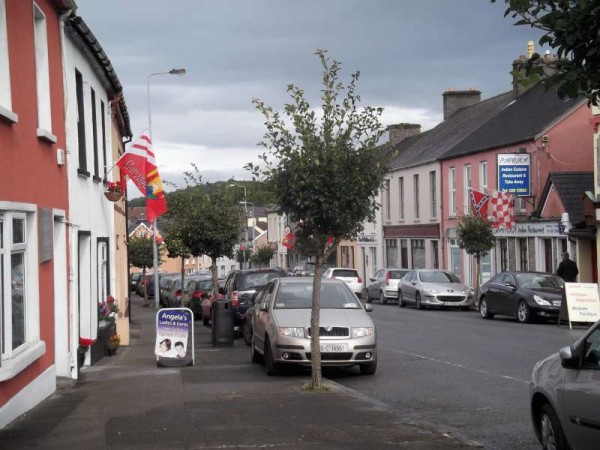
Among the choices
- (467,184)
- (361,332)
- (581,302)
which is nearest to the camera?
(361,332)

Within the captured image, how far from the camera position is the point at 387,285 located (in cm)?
3931

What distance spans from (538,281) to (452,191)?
1920cm

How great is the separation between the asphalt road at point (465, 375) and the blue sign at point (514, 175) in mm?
10704

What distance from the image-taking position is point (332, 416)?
10344mm

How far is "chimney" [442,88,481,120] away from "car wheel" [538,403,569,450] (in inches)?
1878

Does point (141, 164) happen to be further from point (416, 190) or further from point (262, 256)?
point (262, 256)

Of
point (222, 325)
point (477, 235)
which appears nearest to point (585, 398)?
point (222, 325)

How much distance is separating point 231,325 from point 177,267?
88.4 meters

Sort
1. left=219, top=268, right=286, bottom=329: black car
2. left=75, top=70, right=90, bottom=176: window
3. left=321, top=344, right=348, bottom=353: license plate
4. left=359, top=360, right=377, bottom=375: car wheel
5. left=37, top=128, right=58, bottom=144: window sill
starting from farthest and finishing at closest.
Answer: left=219, top=268, right=286, bottom=329: black car < left=75, top=70, right=90, bottom=176: window < left=359, top=360, right=377, bottom=375: car wheel < left=321, top=344, right=348, bottom=353: license plate < left=37, top=128, right=58, bottom=144: window sill

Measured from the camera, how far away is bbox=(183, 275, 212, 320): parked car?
31.7 meters

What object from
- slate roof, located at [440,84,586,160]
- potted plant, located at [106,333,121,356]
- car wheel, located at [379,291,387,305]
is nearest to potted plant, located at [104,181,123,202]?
potted plant, located at [106,333,121,356]

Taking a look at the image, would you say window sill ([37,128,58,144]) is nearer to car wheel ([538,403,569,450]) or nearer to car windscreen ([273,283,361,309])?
car windscreen ([273,283,361,309])

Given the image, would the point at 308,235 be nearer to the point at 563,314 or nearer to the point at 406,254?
the point at 563,314

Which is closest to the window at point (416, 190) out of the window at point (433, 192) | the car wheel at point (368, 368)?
the window at point (433, 192)
